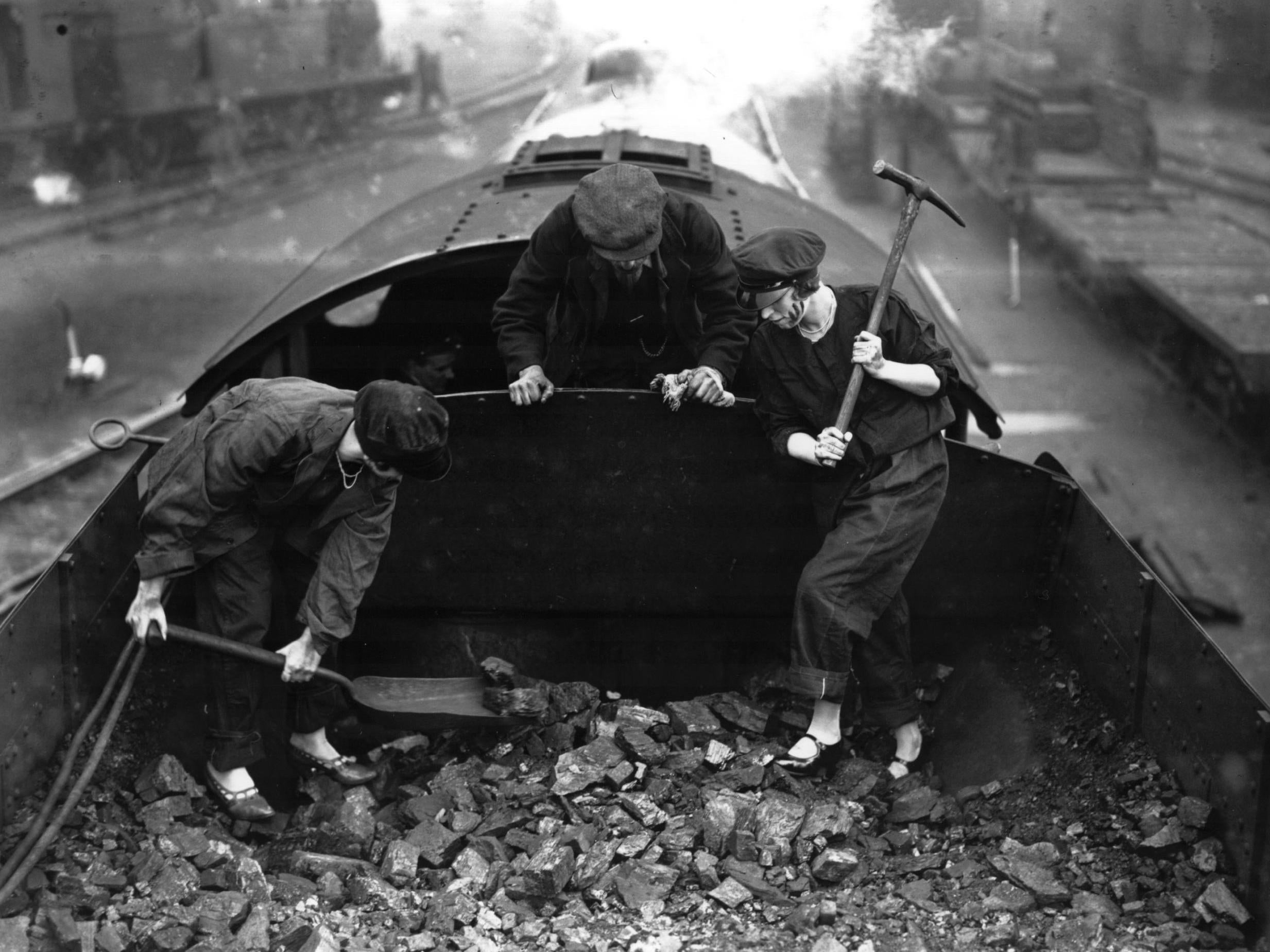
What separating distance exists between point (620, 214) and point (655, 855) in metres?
1.67

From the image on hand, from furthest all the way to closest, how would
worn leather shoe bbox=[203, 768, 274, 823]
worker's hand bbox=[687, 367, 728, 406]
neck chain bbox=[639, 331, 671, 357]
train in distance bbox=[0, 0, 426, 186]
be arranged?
train in distance bbox=[0, 0, 426, 186]
neck chain bbox=[639, 331, 671, 357]
worker's hand bbox=[687, 367, 728, 406]
worn leather shoe bbox=[203, 768, 274, 823]

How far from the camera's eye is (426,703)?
13.2 feet

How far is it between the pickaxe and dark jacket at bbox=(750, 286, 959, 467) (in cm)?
4

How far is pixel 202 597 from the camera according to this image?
3656 mm

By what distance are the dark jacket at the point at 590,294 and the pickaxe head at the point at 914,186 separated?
58cm

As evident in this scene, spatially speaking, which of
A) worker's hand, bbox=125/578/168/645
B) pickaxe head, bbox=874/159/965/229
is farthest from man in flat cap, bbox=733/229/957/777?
worker's hand, bbox=125/578/168/645

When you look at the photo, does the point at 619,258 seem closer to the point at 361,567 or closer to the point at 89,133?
the point at 361,567

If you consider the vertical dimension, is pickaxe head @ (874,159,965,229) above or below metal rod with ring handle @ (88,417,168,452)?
above

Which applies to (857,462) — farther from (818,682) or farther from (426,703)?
(426,703)

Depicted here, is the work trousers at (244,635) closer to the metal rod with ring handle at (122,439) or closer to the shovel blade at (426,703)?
the shovel blade at (426,703)

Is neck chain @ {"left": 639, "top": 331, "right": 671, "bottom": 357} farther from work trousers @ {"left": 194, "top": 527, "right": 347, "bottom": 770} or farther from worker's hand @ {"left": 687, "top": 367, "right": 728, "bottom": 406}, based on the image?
work trousers @ {"left": 194, "top": 527, "right": 347, "bottom": 770}

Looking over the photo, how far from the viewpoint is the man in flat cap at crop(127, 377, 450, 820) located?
329cm

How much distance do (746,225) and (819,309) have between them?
53.9 inches

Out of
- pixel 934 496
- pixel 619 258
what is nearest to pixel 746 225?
pixel 619 258
